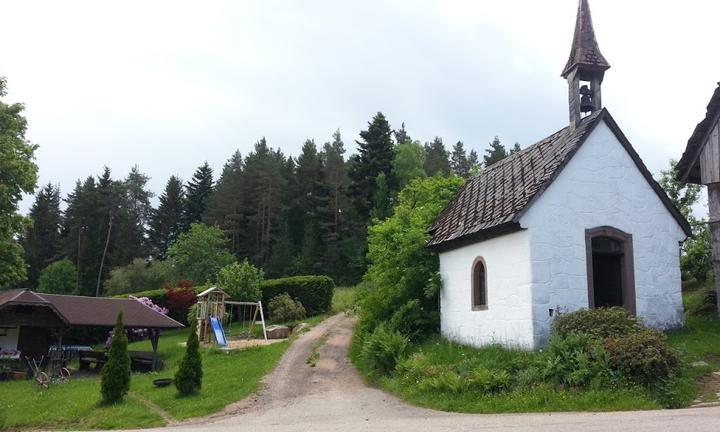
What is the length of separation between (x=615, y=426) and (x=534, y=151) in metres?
11.4

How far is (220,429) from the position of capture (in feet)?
38.9

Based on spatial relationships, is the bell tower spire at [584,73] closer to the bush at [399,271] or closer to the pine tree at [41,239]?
the bush at [399,271]

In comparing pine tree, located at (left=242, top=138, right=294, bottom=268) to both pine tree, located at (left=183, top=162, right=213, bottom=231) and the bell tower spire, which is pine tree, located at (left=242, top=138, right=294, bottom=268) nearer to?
pine tree, located at (left=183, top=162, right=213, bottom=231)

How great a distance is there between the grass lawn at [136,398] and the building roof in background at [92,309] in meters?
3.30

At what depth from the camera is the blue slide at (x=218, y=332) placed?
24769 mm

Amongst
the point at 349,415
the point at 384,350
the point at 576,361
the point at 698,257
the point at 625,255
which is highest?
the point at 698,257

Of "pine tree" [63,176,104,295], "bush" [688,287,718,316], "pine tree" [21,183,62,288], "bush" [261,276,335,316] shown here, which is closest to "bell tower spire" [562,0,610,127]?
"bush" [688,287,718,316]

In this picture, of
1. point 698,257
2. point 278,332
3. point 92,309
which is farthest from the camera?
point 278,332

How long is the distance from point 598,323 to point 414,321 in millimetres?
7125

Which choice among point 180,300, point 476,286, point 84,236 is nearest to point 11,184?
→ point 180,300

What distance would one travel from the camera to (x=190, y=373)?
1680cm

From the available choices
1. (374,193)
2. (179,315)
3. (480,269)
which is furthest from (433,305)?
(374,193)

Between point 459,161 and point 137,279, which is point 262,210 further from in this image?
point 459,161

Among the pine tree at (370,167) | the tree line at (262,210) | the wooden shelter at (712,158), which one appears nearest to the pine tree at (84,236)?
the tree line at (262,210)
